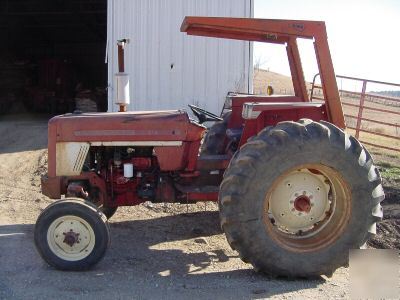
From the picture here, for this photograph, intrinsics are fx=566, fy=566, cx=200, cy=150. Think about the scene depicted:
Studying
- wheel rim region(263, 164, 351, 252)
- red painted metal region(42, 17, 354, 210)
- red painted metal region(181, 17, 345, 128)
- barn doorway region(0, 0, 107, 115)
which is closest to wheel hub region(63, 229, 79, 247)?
red painted metal region(42, 17, 354, 210)

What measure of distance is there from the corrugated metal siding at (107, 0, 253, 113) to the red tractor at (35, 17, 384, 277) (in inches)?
266

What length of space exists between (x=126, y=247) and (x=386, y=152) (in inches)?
308

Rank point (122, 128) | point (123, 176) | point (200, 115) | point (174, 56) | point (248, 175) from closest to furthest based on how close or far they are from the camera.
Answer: point (248, 175) < point (122, 128) < point (123, 176) < point (200, 115) < point (174, 56)

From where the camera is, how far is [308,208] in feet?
16.2

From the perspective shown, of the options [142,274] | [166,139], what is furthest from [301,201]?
[142,274]

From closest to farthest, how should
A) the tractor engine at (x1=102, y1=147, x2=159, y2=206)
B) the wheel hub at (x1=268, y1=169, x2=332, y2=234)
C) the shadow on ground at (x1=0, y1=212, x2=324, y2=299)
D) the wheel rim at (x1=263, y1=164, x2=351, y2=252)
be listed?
the shadow on ground at (x1=0, y1=212, x2=324, y2=299) < the wheel rim at (x1=263, y1=164, x2=351, y2=252) < the wheel hub at (x1=268, y1=169, x2=332, y2=234) < the tractor engine at (x1=102, y1=147, x2=159, y2=206)

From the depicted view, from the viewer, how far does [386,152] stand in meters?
11.9

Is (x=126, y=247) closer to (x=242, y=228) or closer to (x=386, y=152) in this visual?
(x=242, y=228)

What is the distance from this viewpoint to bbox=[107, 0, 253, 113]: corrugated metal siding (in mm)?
Result: 12297

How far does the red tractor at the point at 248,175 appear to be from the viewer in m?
4.57

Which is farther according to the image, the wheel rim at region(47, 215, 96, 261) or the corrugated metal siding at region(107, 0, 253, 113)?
the corrugated metal siding at region(107, 0, 253, 113)

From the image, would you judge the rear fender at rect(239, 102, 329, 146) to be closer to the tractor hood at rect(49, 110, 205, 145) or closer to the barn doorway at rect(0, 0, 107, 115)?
the tractor hood at rect(49, 110, 205, 145)

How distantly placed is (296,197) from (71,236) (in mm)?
1965

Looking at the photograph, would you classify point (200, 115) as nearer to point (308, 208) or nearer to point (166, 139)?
point (166, 139)
